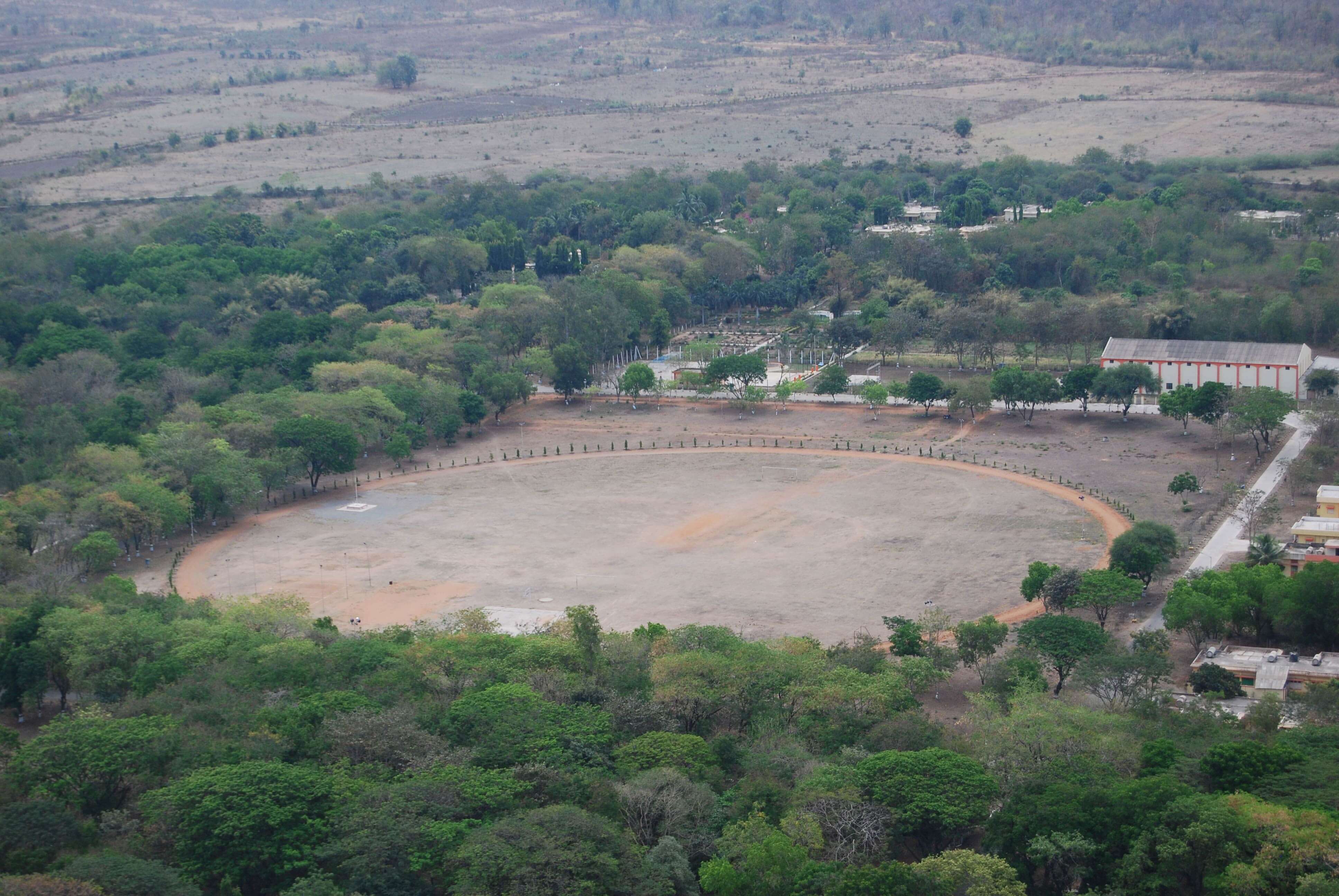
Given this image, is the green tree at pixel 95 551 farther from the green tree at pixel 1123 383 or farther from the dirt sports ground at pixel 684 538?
the green tree at pixel 1123 383

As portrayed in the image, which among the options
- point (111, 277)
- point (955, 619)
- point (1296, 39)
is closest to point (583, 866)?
point (955, 619)

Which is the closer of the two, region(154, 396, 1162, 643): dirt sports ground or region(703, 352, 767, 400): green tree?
region(154, 396, 1162, 643): dirt sports ground

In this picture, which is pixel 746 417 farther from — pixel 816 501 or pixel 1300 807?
pixel 1300 807

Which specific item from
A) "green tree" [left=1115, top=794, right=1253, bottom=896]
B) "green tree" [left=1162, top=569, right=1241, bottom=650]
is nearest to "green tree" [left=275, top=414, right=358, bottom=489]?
"green tree" [left=1162, top=569, right=1241, bottom=650]

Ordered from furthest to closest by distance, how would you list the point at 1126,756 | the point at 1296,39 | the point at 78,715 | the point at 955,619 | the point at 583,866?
1. the point at 1296,39
2. the point at 955,619
3. the point at 78,715
4. the point at 1126,756
5. the point at 583,866

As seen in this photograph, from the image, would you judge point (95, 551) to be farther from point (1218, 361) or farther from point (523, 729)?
point (1218, 361)

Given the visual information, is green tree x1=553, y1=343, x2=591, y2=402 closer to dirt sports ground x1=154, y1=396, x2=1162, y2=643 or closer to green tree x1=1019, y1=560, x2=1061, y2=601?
dirt sports ground x1=154, y1=396, x2=1162, y2=643

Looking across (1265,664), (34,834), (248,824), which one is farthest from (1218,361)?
(34,834)
